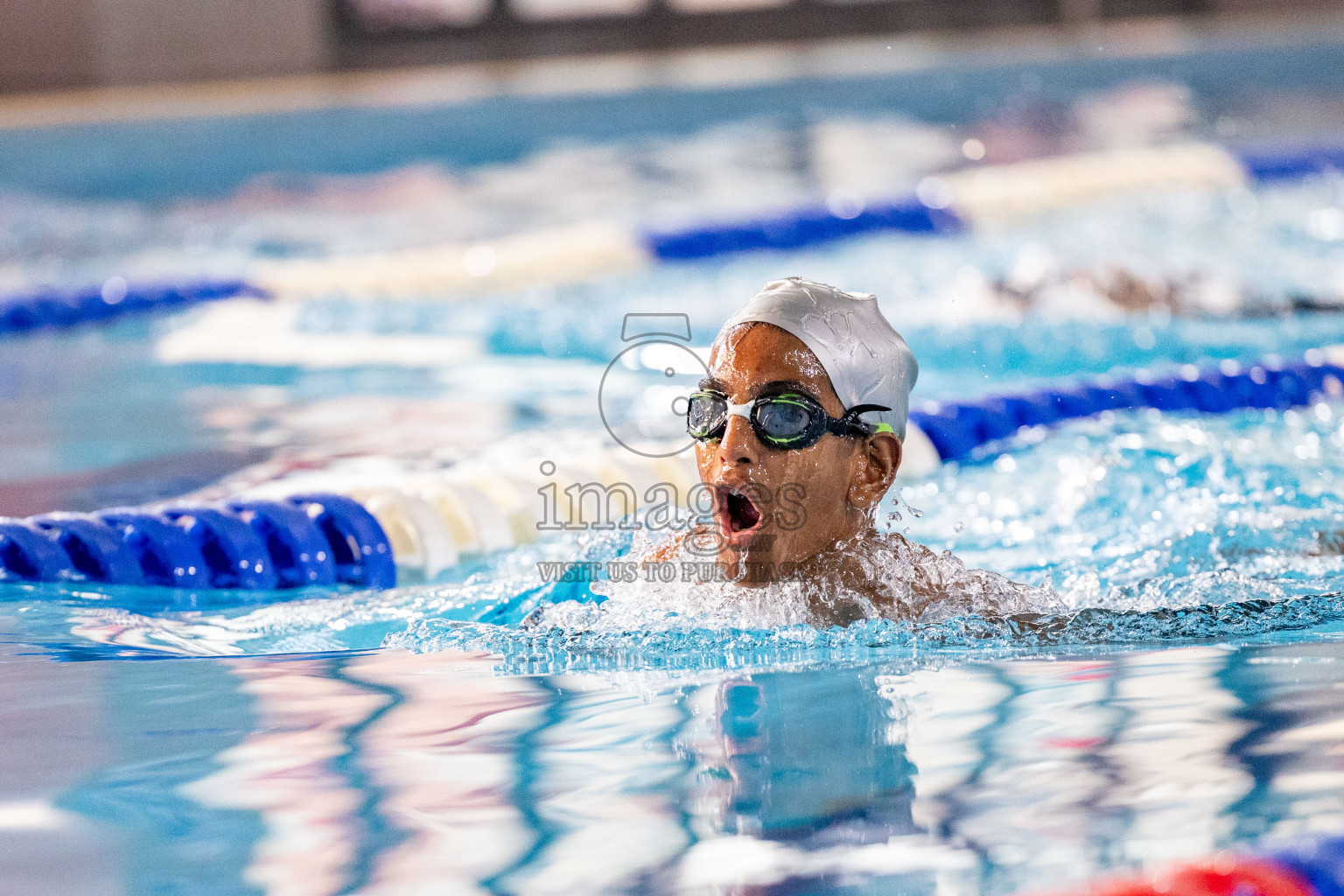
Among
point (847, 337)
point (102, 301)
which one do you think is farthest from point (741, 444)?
point (102, 301)

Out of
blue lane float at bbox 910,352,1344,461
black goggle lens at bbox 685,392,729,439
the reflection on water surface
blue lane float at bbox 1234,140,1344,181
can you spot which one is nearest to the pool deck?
blue lane float at bbox 1234,140,1344,181

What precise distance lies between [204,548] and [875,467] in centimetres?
124

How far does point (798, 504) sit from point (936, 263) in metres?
4.21

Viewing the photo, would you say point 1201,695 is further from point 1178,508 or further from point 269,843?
point 1178,508

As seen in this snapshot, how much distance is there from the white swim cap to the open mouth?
19 centimetres

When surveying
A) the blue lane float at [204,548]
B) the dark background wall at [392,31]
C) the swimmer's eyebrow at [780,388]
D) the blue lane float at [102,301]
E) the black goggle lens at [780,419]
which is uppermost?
the dark background wall at [392,31]

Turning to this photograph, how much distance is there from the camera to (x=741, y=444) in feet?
6.44

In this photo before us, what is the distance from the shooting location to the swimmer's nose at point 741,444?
196 centimetres

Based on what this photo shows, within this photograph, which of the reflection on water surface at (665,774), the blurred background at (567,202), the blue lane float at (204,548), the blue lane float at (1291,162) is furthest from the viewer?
the blue lane float at (1291,162)

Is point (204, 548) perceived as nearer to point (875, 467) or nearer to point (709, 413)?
point (709, 413)

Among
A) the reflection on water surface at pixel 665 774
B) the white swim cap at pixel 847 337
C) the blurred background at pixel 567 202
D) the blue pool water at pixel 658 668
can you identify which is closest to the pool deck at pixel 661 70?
the blurred background at pixel 567 202

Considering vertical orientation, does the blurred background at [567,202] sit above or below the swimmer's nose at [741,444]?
above

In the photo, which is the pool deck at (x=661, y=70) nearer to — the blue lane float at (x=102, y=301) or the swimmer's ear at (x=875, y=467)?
the blue lane float at (x=102, y=301)

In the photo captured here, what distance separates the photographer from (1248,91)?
10383 millimetres
